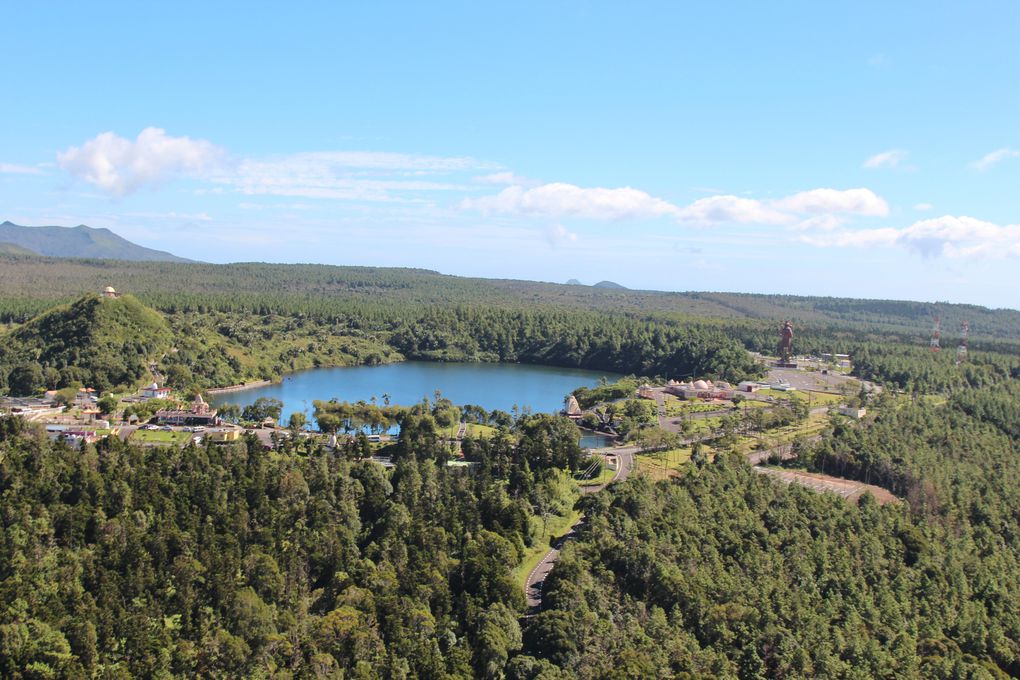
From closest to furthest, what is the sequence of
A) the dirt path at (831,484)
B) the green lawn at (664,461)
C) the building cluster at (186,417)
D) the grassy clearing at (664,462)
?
the dirt path at (831,484) → the grassy clearing at (664,462) → the green lawn at (664,461) → the building cluster at (186,417)

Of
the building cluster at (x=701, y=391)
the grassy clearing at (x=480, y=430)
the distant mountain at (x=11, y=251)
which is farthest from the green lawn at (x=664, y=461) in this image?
the distant mountain at (x=11, y=251)

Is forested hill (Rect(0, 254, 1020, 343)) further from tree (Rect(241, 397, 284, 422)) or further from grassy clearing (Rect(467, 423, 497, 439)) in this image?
grassy clearing (Rect(467, 423, 497, 439))

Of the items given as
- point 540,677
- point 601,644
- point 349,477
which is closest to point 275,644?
point 540,677

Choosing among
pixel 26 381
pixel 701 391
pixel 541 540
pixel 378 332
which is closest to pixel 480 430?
pixel 541 540

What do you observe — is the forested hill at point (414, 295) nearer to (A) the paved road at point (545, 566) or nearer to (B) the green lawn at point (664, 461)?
(B) the green lawn at point (664, 461)

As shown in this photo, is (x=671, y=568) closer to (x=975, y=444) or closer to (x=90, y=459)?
(x=90, y=459)

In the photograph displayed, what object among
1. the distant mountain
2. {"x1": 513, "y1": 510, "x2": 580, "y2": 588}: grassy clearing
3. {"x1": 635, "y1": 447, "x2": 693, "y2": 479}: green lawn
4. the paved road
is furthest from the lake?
the distant mountain
